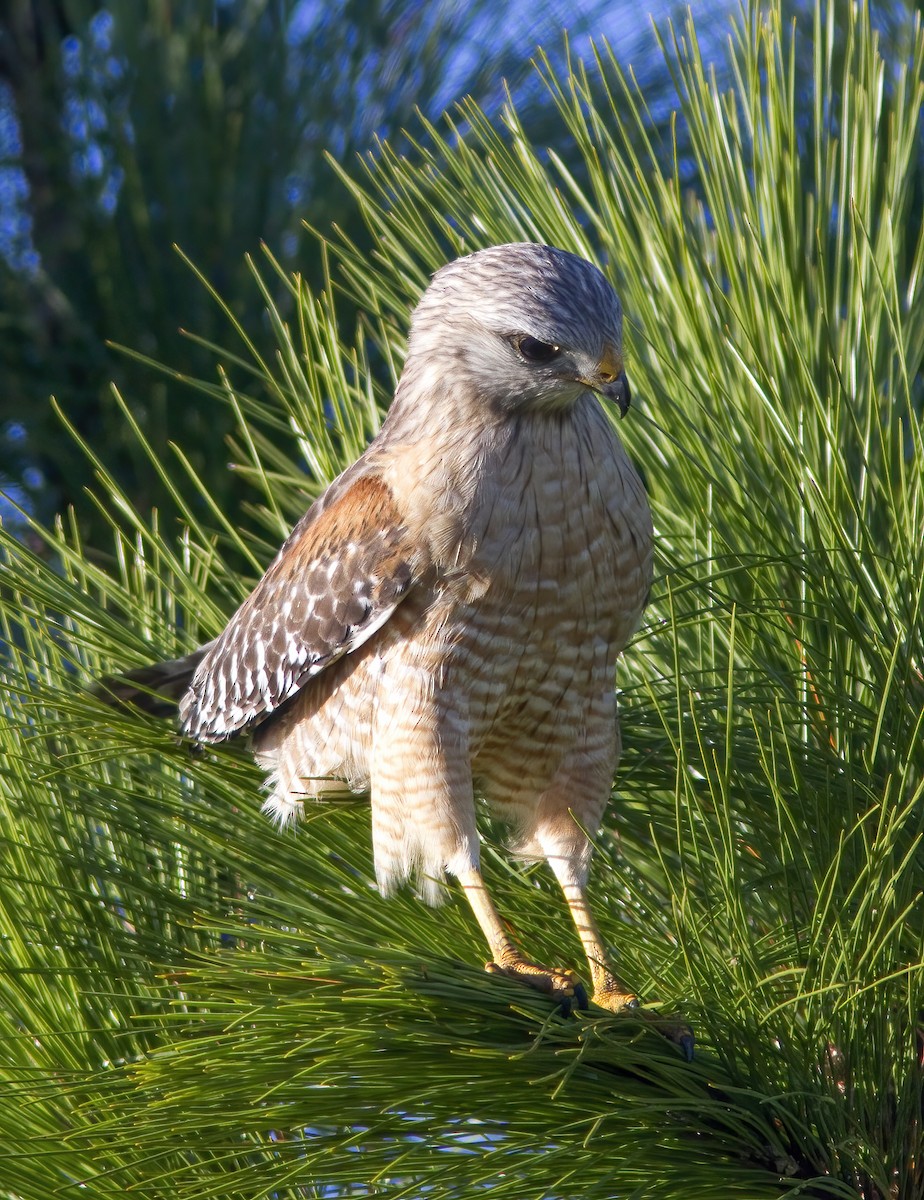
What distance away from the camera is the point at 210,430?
3666mm

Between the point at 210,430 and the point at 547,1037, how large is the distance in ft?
8.20

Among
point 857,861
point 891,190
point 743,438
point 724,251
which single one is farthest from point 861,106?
point 857,861

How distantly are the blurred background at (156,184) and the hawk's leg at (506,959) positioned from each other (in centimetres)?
171

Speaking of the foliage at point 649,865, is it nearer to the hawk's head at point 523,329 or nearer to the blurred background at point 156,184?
the hawk's head at point 523,329

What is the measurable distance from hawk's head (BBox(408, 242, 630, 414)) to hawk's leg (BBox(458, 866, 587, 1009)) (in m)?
0.75

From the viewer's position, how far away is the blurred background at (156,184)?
3670 mm

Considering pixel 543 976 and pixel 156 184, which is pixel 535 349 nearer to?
pixel 543 976

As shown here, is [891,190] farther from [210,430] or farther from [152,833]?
[210,430]

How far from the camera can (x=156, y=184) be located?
12.2ft

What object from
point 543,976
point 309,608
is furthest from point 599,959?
point 309,608

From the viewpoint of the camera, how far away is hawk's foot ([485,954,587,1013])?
1725 mm

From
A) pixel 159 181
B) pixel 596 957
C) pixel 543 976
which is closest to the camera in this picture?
pixel 543 976

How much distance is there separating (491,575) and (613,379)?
34cm

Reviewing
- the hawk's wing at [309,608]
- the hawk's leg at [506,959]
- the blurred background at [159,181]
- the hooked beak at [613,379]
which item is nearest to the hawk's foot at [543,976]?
the hawk's leg at [506,959]
